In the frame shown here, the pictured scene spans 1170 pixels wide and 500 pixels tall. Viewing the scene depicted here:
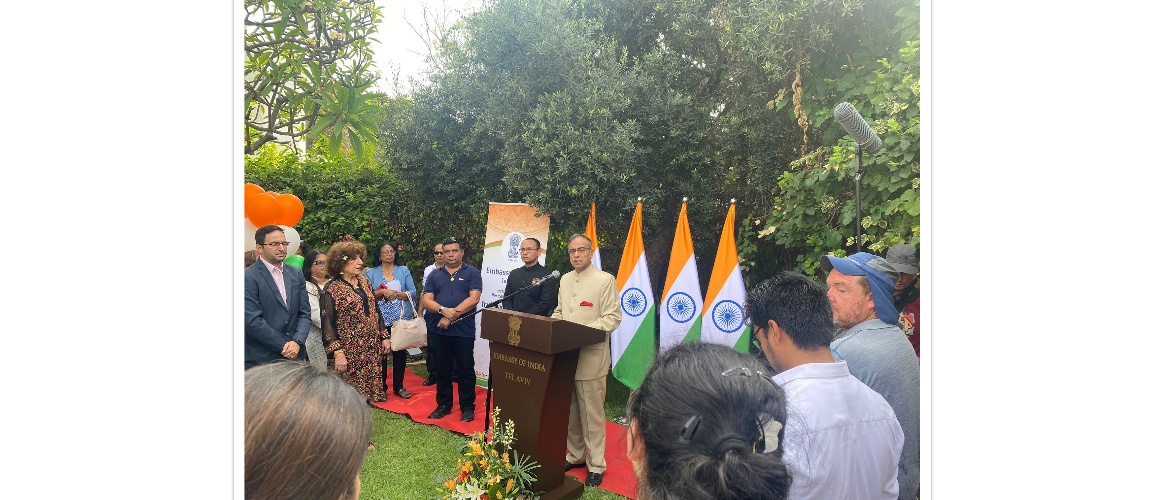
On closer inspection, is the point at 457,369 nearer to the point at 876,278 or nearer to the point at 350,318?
the point at 350,318

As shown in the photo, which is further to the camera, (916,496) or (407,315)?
(407,315)

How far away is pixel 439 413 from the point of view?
5.20 m

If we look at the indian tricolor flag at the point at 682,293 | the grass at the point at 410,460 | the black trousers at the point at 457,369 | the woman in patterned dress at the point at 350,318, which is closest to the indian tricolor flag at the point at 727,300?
the indian tricolor flag at the point at 682,293

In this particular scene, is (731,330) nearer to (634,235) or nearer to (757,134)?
(634,235)

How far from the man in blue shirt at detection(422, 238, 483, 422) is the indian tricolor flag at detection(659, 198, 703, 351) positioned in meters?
1.71

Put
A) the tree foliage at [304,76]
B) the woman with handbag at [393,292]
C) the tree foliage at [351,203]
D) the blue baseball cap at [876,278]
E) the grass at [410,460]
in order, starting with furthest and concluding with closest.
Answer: the tree foliage at [351,203] < the woman with handbag at [393,292] < the grass at [410,460] < the tree foliage at [304,76] < the blue baseball cap at [876,278]

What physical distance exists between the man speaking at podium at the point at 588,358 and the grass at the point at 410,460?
8.7 inches

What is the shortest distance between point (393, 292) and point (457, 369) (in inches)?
45.7

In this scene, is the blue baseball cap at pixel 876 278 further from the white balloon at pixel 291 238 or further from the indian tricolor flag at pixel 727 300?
the white balloon at pixel 291 238

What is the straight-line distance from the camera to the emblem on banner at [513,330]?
319cm

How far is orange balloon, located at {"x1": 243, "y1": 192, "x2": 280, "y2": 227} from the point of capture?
13.7ft
